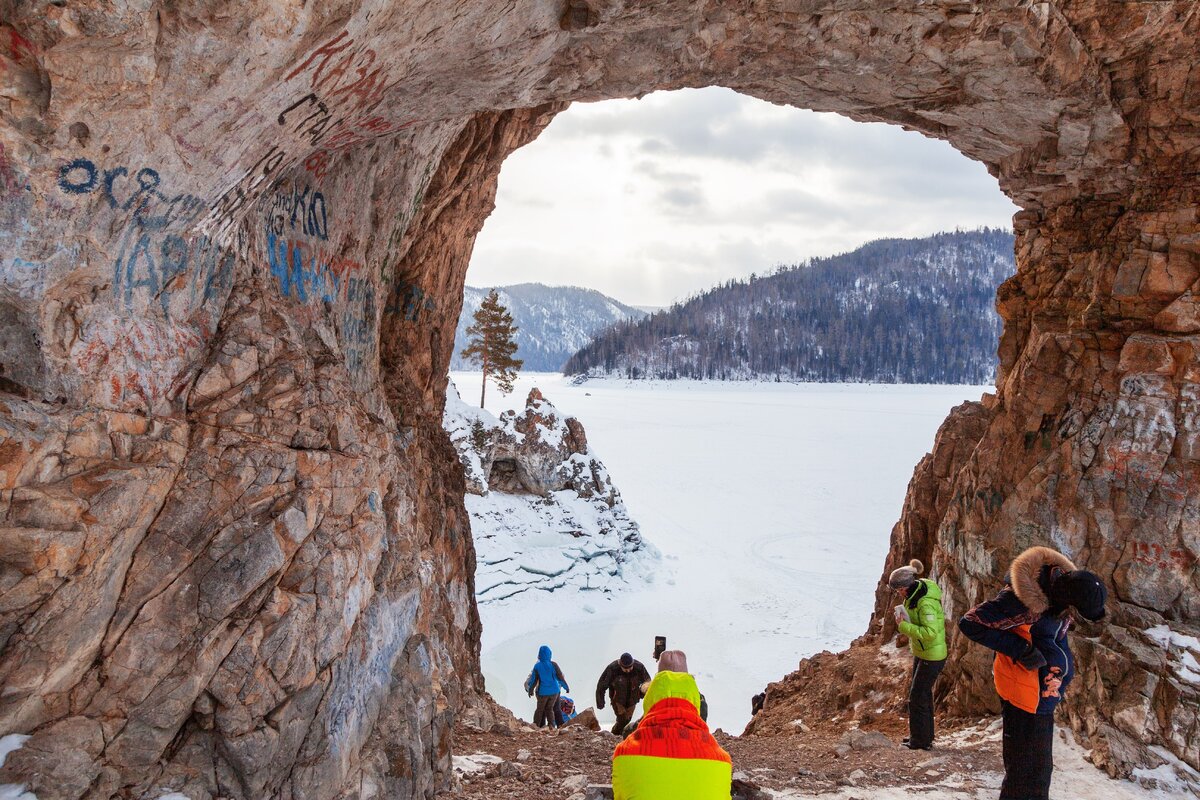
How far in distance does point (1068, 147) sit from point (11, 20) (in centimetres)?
891

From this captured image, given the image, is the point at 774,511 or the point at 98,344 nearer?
the point at 98,344

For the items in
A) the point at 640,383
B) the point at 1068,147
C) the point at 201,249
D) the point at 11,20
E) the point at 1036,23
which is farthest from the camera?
the point at 640,383

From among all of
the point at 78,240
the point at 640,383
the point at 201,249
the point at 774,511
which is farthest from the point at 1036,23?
the point at 640,383

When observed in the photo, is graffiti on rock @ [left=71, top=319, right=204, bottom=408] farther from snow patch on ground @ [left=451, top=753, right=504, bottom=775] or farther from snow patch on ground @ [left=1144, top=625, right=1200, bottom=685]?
snow patch on ground @ [left=1144, top=625, right=1200, bottom=685]

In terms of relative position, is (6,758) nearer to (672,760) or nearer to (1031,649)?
(672,760)

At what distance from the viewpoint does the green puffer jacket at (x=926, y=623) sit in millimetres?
6449

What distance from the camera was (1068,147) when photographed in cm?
725

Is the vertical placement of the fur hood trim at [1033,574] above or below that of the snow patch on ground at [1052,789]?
above

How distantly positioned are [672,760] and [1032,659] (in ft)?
8.96

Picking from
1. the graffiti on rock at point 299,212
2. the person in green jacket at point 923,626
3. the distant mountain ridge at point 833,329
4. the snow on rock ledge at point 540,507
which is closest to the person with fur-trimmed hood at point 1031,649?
the person in green jacket at point 923,626

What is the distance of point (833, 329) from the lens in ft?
452

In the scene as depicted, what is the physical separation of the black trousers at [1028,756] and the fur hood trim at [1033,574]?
816 millimetres

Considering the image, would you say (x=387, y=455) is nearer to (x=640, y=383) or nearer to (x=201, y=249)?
(x=201, y=249)

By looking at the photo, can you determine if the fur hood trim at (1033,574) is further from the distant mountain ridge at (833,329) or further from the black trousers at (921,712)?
the distant mountain ridge at (833,329)
